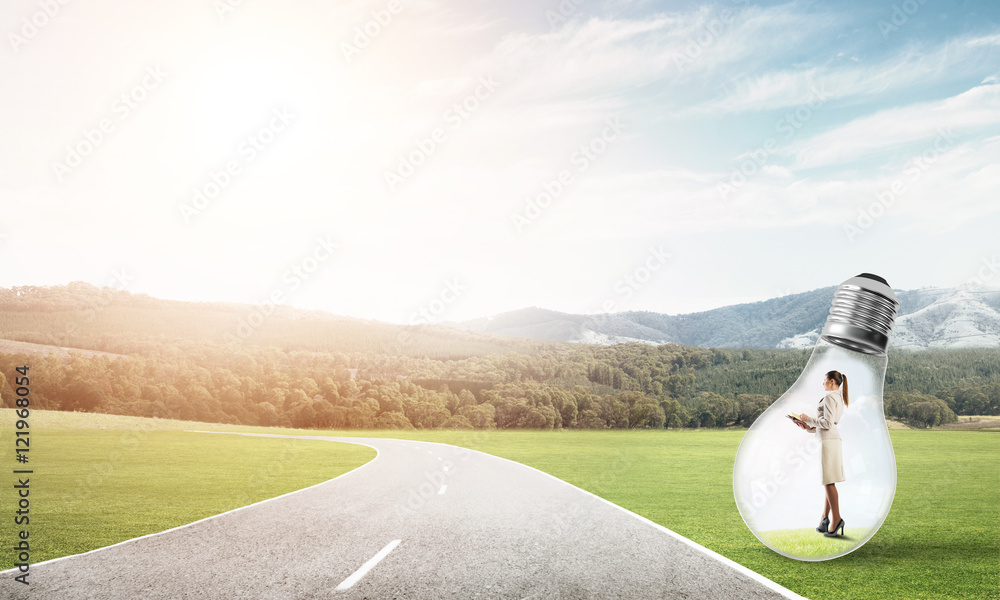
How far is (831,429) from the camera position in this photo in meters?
5.20

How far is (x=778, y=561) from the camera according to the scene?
7.25 meters

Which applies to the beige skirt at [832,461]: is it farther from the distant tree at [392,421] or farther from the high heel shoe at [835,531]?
the distant tree at [392,421]

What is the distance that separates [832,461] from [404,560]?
4.67m

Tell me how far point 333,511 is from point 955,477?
25.6m

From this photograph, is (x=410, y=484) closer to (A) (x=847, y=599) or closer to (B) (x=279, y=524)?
(B) (x=279, y=524)

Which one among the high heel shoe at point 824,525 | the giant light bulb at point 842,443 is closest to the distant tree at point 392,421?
the giant light bulb at point 842,443

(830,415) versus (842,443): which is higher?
(830,415)

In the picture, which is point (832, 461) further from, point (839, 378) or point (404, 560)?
point (404, 560)

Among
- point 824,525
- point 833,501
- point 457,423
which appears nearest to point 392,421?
point 457,423

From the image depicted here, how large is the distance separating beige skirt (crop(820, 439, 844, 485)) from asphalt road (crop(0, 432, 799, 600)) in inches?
48.2

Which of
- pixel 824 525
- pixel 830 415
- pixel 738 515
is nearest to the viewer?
pixel 830 415

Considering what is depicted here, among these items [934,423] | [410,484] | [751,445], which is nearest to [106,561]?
[751,445]

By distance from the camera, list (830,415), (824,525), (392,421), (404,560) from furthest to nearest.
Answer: (392,421) < (404,560) < (824,525) < (830,415)

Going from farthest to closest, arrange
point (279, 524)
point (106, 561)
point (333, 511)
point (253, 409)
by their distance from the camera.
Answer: point (253, 409), point (333, 511), point (279, 524), point (106, 561)
